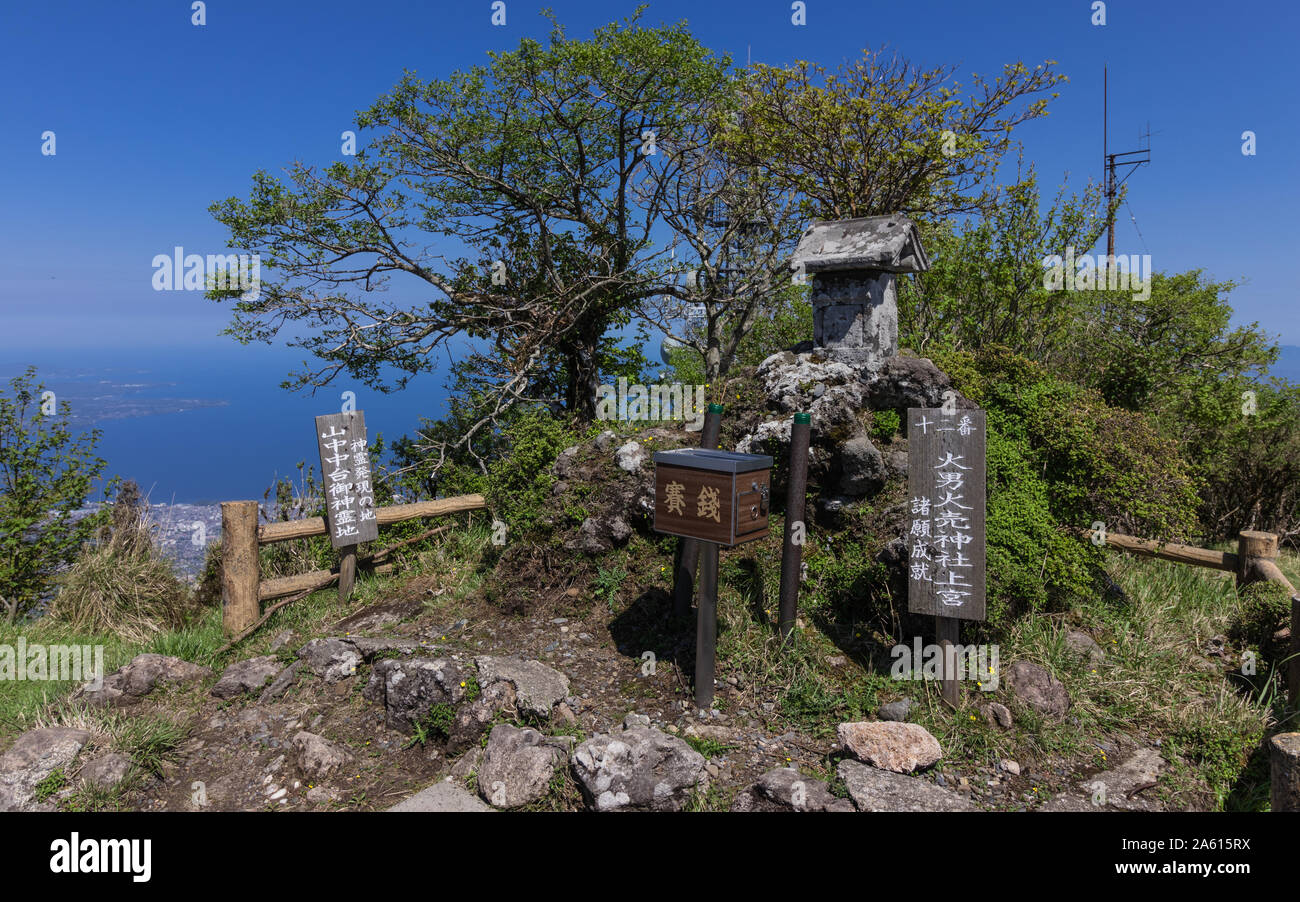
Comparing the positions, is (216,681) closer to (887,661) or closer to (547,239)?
(887,661)

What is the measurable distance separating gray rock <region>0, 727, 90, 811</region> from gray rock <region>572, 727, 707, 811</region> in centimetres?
356

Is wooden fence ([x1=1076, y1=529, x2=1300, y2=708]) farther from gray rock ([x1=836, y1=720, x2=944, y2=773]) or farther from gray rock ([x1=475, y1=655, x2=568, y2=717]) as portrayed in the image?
gray rock ([x1=475, y1=655, x2=568, y2=717])

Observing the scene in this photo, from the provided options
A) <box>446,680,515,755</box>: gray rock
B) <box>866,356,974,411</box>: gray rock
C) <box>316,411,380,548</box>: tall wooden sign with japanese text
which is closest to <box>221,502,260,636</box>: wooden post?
<box>316,411,380,548</box>: tall wooden sign with japanese text

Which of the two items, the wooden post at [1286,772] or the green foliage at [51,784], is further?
the green foliage at [51,784]

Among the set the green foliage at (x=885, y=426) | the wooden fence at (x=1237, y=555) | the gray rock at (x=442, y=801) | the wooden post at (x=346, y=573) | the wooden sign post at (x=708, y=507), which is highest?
the green foliage at (x=885, y=426)

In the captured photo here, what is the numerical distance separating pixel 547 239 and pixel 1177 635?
10.7 metres

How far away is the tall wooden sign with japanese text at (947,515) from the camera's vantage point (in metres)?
5.06

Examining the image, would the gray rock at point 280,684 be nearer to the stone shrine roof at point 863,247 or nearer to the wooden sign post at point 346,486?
the wooden sign post at point 346,486

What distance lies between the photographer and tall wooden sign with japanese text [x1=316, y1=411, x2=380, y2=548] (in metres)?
7.89

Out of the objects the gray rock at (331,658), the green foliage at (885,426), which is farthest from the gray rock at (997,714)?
the gray rock at (331,658)

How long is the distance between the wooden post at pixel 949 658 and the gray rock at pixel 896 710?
0.29 meters

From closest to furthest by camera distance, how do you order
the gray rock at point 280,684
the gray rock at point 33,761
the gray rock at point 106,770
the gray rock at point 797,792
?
1. the gray rock at point 797,792
2. the gray rock at point 33,761
3. the gray rock at point 106,770
4. the gray rock at point 280,684

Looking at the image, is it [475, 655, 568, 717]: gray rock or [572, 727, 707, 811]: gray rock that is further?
[475, 655, 568, 717]: gray rock

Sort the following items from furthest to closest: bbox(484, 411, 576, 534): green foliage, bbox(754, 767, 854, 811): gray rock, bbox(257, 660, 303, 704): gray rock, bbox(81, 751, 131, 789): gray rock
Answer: bbox(484, 411, 576, 534): green foliage
bbox(257, 660, 303, 704): gray rock
bbox(81, 751, 131, 789): gray rock
bbox(754, 767, 854, 811): gray rock
